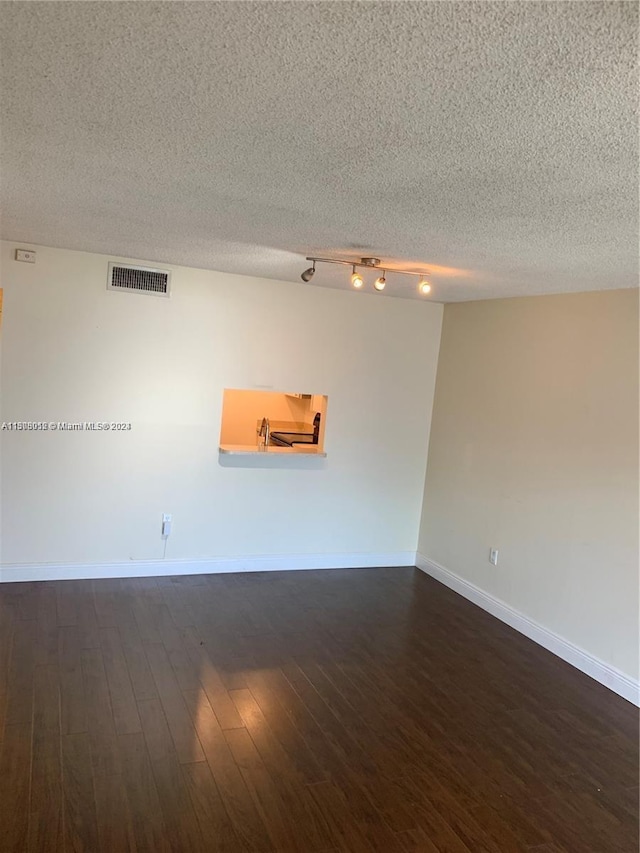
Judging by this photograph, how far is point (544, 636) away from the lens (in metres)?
4.12

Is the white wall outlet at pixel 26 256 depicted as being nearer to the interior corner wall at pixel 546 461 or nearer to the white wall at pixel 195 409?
the white wall at pixel 195 409

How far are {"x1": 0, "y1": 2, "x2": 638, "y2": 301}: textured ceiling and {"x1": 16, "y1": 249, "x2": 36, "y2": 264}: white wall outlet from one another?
1.25m

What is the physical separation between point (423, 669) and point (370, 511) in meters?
1.85

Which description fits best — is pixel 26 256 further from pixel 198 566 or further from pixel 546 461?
pixel 546 461

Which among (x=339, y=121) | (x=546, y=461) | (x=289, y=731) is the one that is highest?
(x=339, y=121)

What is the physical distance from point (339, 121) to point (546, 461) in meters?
3.17

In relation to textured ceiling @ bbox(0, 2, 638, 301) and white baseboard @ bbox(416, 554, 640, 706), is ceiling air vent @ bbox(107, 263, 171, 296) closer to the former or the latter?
textured ceiling @ bbox(0, 2, 638, 301)

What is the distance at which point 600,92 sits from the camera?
129 cm

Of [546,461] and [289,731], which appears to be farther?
[546,461]

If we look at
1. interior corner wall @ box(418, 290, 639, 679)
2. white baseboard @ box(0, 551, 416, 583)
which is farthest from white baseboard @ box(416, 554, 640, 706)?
white baseboard @ box(0, 551, 416, 583)

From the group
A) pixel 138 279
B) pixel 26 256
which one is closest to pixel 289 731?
pixel 138 279

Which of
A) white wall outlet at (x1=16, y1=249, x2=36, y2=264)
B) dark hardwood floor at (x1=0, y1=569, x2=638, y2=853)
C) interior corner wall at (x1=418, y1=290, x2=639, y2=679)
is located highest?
white wall outlet at (x1=16, y1=249, x2=36, y2=264)

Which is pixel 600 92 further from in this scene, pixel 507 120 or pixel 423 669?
pixel 423 669

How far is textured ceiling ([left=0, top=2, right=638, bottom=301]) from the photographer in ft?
3.71
